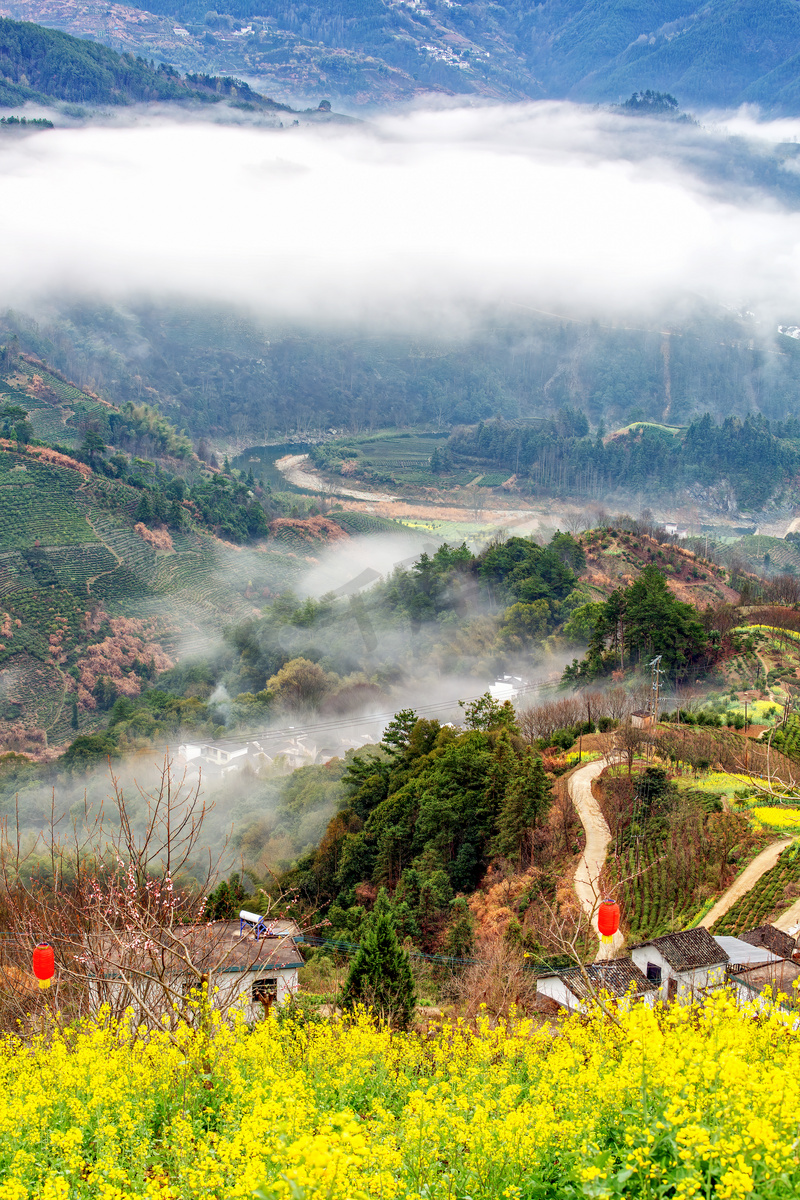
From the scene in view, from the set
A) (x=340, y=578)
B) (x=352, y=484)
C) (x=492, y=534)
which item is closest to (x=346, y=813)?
(x=340, y=578)

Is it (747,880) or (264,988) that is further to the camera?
(747,880)

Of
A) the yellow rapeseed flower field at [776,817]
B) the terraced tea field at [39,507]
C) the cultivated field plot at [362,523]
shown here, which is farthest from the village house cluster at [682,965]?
the cultivated field plot at [362,523]

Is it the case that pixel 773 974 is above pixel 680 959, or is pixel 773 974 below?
above

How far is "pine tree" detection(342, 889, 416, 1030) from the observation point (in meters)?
Result: 21.1

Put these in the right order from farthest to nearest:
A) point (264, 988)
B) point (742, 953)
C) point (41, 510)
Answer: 1. point (41, 510)
2. point (264, 988)
3. point (742, 953)

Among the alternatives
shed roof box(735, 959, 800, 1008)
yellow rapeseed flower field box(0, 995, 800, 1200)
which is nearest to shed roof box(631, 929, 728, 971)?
shed roof box(735, 959, 800, 1008)

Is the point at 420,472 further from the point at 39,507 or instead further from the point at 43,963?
the point at 43,963

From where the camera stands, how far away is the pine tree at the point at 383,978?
69.4 feet

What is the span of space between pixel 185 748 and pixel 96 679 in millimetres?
20264

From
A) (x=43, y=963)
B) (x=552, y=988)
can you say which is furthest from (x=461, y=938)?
(x=43, y=963)

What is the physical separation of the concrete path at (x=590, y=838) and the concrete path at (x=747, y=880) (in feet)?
9.06

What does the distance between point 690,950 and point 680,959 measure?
35cm

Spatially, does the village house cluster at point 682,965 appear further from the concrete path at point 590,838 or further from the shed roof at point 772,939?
the concrete path at point 590,838

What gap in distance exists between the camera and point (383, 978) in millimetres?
21641
